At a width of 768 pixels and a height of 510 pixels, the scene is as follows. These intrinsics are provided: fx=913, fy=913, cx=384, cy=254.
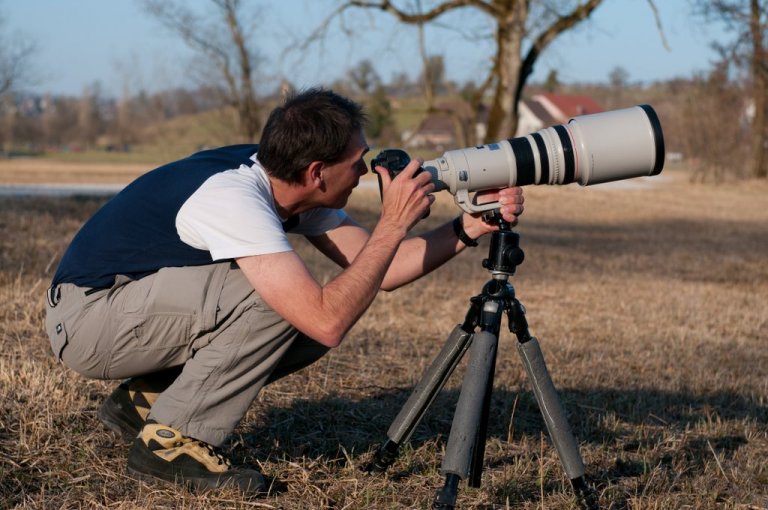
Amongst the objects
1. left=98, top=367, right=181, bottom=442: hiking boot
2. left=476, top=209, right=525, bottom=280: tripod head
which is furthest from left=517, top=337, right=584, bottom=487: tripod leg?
left=98, top=367, right=181, bottom=442: hiking boot

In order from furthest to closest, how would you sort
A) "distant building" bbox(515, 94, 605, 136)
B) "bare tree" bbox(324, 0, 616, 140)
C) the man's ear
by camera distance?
"distant building" bbox(515, 94, 605, 136), "bare tree" bbox(324, 0, 616, 140), the man's ear

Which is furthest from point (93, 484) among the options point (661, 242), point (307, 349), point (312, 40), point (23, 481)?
point (312, 40)

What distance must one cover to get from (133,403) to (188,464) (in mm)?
496

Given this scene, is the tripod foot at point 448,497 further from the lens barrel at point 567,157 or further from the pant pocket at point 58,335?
the pant pocket at point 58,335

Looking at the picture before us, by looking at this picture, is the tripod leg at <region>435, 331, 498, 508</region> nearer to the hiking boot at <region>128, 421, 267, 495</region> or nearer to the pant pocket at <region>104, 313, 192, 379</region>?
the hiking boot at <region>128, 421, 267, 495</region>

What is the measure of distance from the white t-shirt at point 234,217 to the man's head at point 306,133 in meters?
0.10

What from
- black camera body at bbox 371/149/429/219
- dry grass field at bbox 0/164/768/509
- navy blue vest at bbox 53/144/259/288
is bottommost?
dry grass field at bbox 0/164/768/509

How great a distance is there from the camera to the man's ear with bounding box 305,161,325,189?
285 centimetres

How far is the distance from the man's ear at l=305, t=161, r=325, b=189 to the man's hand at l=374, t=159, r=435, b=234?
0.23m

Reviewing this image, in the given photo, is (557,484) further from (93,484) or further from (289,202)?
(93,484)

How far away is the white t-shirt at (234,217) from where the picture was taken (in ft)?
8.71

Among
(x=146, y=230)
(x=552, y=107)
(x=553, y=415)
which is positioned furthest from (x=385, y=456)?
(x=552, y=107)

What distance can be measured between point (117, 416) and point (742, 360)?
151 inches

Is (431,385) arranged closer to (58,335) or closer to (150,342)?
(150,342)
